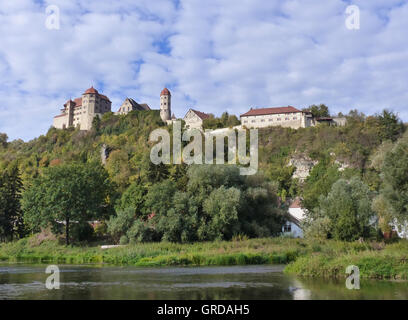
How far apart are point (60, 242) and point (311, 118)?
73502mm

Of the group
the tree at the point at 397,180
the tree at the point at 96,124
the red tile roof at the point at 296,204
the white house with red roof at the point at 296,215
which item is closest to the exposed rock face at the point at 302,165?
the white house with red roof at the point at 296,215

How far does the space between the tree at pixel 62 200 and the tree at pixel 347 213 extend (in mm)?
26476

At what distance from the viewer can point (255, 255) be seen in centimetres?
3672

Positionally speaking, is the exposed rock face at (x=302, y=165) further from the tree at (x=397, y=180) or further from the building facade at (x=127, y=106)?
the building facade at (x=127, y=106)

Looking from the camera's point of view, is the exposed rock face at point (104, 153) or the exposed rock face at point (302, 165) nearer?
the exposed rock face at point (302, 165)

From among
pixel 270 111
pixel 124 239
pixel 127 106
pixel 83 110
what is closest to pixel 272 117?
pixel 270 111

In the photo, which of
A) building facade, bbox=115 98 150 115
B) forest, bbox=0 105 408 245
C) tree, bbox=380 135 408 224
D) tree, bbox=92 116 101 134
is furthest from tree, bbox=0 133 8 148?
tree, bbox=380 135 408 224

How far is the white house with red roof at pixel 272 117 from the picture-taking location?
364 feet

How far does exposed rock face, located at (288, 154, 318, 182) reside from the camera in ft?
302

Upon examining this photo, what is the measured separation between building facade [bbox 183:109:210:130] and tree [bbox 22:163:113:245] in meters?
63.6

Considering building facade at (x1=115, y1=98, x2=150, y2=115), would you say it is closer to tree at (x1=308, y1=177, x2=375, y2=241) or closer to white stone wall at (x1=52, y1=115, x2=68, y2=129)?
white stone wall at (x1=52, y1=115, x2=68, y2=129)

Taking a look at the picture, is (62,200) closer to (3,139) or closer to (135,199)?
(135,199)
